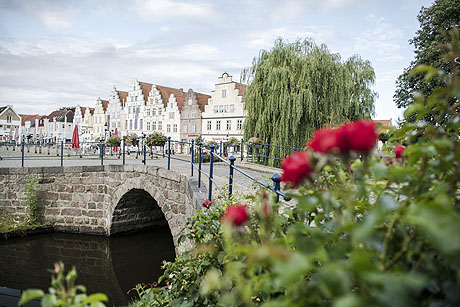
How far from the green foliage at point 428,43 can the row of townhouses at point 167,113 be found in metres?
12.6

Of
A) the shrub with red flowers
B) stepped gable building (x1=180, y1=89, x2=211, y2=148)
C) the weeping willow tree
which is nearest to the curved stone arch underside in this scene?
the shrub with red flowers

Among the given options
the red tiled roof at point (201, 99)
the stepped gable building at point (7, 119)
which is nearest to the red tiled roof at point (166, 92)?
the red tiled roof at point (201, 99)

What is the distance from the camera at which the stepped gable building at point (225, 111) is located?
31.5 metres

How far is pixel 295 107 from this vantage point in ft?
46.3

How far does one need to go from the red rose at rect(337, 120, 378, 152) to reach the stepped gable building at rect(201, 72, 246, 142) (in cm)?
2979

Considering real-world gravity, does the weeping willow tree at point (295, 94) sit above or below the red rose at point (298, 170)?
above

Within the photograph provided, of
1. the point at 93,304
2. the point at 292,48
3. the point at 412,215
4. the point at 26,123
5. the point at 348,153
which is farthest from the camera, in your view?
the point at 26,123

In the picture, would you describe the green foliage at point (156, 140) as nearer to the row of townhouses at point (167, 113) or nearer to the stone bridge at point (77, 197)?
the stone bridge at point (77, 197)

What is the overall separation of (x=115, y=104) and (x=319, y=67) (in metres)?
38.8

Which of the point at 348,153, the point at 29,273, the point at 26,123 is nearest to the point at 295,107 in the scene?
the point at 29,273

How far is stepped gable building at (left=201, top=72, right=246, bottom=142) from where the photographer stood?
31.5m

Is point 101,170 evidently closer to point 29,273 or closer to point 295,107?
point 29,273

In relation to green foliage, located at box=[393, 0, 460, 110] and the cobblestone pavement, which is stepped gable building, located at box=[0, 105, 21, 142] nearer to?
the cobblestone pavement

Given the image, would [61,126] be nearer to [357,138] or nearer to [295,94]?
[295,94]
